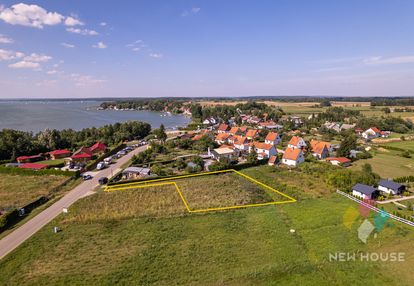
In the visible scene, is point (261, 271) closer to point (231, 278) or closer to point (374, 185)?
point (231, 278)

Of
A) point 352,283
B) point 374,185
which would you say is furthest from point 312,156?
point 352,283

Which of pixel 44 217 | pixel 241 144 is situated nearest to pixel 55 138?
pixel 44 217

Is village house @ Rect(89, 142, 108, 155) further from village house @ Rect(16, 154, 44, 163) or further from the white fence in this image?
the white fence

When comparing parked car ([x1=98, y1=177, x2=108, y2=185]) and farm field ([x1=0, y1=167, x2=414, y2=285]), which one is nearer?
farm field ([x1=0, y1=167, x2=414, y2=285])

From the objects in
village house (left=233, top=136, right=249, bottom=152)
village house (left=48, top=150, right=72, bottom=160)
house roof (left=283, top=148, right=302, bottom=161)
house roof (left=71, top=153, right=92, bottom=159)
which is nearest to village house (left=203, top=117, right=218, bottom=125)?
village house (left=233, top=136, right=249, bottom=152)

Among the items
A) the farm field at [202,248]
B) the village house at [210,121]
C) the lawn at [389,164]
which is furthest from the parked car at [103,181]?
the village house at [210,121]

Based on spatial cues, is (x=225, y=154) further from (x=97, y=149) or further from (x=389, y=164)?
(x=389, y=164)
